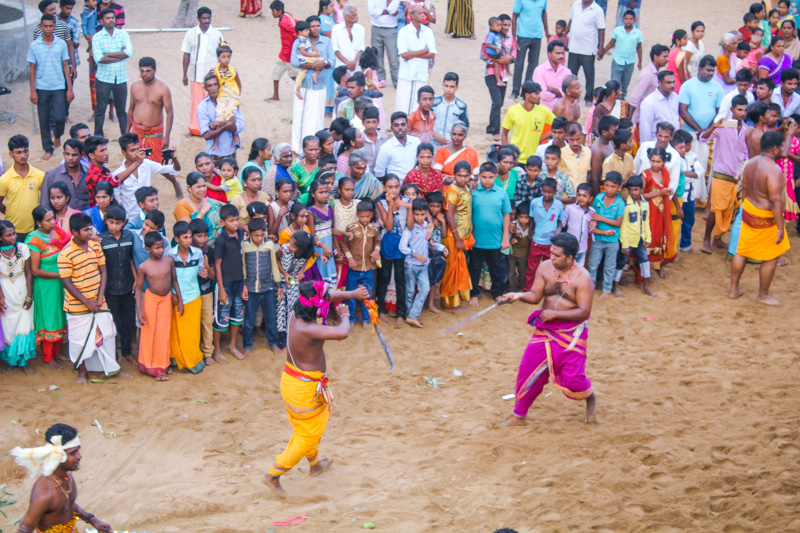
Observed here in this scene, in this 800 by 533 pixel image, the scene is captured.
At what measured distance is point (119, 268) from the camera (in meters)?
7.99

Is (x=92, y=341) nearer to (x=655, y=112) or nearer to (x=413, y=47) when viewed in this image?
(x=413, y=47)

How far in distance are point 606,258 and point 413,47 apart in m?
4.46

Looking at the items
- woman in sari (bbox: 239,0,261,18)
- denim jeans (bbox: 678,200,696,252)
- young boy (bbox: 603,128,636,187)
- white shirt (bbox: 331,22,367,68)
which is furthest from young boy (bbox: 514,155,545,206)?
woman in sari (bbox: 239,0,261,18)

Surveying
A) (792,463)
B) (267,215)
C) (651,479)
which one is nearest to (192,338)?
(267,215)

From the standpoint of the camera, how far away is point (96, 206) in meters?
8.48

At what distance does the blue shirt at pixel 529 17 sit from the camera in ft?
47.6

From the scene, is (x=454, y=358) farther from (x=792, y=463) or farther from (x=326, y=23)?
(x=326, y=23)

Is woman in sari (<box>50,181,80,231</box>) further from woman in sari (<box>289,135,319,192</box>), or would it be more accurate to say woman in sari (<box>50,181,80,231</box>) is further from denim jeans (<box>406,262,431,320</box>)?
denim jeans (<box>406,262,431,320</box>)

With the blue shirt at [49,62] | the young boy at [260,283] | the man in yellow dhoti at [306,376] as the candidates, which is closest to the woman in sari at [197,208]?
the young boy at [260,283]

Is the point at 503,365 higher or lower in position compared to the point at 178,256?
lower

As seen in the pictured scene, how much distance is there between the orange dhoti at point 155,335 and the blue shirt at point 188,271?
0.18 metres

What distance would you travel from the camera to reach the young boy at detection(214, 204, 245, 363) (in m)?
8.24

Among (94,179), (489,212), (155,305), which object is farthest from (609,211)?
(94,179)

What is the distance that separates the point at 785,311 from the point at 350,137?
17.6ft
